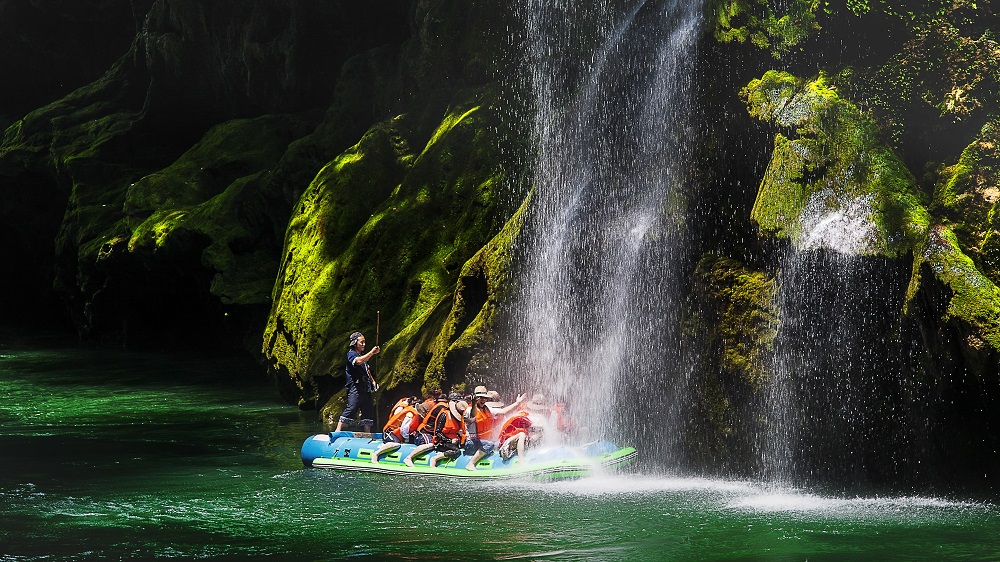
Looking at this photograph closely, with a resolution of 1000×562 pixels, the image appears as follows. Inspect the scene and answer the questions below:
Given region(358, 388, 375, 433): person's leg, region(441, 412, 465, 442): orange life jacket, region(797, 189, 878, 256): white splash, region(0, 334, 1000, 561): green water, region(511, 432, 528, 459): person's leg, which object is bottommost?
region(0, 334, 1000, 561): green water

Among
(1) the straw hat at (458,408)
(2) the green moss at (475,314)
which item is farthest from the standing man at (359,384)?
(1) the straw hat at (458,408)

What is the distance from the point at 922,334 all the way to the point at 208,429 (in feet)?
40.2

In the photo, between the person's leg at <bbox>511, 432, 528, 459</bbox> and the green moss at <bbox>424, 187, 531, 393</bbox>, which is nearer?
the person's leg at <bbox>511, 432, 528, 459</bbox>

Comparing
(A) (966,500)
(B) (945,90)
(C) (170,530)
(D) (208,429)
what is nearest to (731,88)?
(B) (945,90)

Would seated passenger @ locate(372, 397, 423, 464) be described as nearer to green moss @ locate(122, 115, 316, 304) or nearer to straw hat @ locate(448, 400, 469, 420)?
straw hat @ locate(448, 400, 469, 420)

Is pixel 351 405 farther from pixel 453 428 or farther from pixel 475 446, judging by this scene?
pixel 475 446

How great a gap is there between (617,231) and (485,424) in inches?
125

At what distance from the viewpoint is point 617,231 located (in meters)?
15.7

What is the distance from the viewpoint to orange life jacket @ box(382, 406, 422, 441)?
15594 mm

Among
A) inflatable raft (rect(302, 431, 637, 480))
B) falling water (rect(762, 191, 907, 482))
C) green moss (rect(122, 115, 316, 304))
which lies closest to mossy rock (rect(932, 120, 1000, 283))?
falling water (rect(762, 191, 907, 482))

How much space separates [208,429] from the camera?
19719 mm

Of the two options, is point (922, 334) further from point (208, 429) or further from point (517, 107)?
point (208, 429)

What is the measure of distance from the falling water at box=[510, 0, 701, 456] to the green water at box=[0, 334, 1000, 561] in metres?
1.72

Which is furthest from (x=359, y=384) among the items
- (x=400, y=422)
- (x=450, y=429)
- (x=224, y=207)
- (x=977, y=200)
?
(x=224, y=207)
